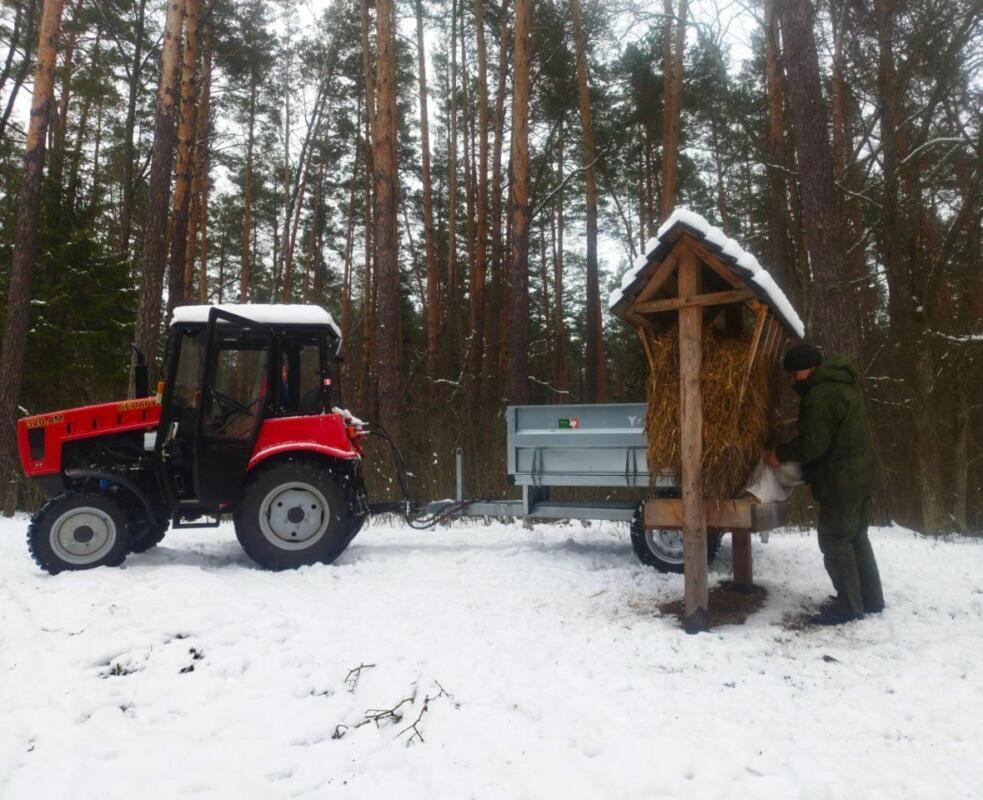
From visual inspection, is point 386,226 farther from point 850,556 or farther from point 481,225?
point 850,556

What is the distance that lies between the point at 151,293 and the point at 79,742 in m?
8.07

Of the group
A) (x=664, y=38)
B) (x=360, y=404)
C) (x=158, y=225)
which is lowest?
(x=360, y=404)

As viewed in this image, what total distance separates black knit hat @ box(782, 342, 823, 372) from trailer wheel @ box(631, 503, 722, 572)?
69.3 inches

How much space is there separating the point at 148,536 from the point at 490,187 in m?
16.2

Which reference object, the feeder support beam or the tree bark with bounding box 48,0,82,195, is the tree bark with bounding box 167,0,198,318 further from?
the feeder support beam

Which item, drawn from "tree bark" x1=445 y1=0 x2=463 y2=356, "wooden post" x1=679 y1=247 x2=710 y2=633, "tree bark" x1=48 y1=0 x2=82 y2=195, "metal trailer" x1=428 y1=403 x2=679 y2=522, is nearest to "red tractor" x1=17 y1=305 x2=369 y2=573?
"metal trailer" x1=428 y1=403 x2=679 y2=522

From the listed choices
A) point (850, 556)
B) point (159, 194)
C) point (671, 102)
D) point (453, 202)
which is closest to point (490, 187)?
point (453, 202)

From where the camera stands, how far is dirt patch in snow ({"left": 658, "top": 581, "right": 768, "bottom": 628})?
4.70 metres

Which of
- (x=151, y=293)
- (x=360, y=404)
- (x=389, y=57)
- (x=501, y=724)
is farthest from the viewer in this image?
(x=360, y=404)

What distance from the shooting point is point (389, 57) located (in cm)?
1073

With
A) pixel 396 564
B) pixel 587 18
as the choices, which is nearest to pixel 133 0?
→ pixel 587 18

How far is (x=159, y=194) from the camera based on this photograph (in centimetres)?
993

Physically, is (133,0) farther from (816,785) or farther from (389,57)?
(816,785)

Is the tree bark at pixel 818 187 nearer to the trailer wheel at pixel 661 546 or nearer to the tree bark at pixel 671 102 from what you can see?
the trailer wheel at pixel 661 546
